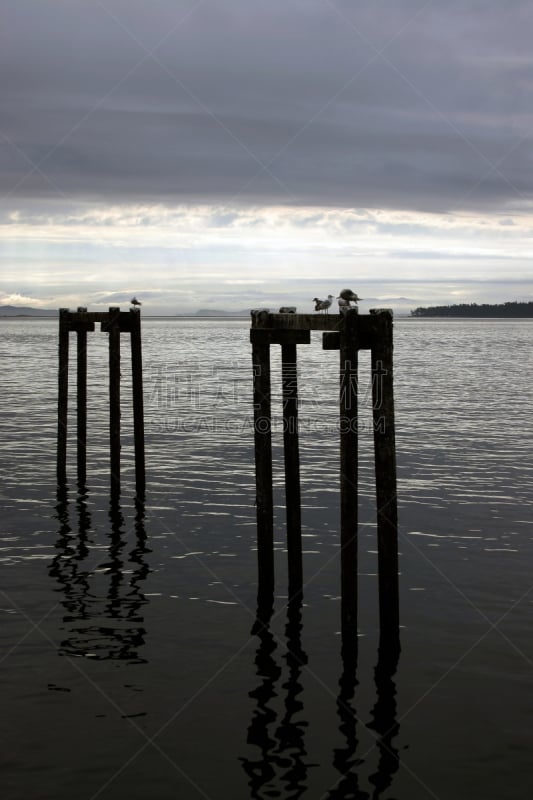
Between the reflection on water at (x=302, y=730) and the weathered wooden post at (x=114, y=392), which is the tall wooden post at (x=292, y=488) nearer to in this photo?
the reflection on water at (x=302, y=730)

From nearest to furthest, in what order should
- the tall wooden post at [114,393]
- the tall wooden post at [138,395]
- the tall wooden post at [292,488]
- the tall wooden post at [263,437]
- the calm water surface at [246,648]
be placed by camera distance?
1. the calm water surface at [246,648]
2. the tall wooden post at [263,437]
3. the tall wooden post at [292,488]
4. the tall wooden post at [114,393]
5. the tall wooden post at [138,395]

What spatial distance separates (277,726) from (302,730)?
296 millimetres

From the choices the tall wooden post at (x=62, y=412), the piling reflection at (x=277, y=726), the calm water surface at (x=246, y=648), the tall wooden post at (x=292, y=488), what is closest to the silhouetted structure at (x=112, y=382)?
the tall wooden post at (x=62, y=412)

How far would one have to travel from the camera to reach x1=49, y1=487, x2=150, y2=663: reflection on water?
12695 mm

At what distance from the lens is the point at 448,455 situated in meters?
28.4

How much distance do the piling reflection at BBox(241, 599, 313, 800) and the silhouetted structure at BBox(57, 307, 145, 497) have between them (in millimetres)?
8947

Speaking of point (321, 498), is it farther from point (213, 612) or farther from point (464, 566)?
point (213, 612)

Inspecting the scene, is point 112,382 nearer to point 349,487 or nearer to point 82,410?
point 82,410

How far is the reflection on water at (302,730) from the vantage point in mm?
9258

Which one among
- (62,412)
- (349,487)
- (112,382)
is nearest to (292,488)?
(349,487)

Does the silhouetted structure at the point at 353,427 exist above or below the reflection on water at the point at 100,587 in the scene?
above

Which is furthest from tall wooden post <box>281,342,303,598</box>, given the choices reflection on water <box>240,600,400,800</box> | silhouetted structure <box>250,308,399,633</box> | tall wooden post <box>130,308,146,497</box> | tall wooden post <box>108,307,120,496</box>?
tall wooden post <box>108,307,120,496</box>

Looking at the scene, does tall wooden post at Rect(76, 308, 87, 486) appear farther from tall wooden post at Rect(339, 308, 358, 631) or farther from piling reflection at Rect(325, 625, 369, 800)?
piling reflection at Rect(325, 625, 369, 800)

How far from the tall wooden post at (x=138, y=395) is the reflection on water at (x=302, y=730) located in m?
9.67
